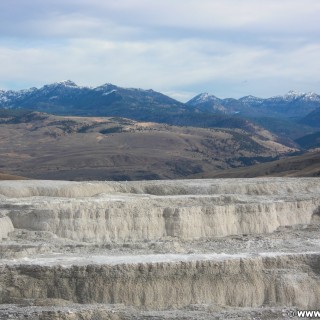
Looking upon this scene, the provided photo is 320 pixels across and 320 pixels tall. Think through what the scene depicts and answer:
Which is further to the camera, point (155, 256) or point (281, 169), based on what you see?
point (281, 169)

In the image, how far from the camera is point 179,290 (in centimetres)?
2953

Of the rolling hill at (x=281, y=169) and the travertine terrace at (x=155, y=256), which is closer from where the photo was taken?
the travertine terrace at (x=155, y=256)

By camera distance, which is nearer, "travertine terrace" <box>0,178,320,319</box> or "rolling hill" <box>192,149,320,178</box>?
"travertine terrace" <box>0,178,320,319</box>

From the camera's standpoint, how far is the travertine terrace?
28016mm

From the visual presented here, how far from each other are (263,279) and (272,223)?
54.0 feet

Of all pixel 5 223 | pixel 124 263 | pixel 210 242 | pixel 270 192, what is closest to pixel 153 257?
pixel 124 263

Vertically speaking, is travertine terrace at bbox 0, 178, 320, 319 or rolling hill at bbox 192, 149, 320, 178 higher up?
rolling hill at bbox 192, 149, 320, 178

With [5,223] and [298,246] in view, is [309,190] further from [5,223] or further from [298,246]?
[5,223]

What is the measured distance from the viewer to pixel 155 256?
104 ft

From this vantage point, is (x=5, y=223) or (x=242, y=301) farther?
Result: (x=5, y=223)

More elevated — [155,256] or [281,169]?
[281,169]

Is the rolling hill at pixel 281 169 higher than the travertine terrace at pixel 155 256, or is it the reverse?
the rolling hill at pixel 281 169

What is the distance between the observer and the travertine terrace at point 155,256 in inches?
1103

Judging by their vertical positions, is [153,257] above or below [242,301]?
above
